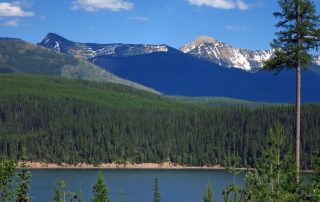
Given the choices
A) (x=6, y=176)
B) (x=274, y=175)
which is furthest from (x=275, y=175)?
(x=6, y=176)

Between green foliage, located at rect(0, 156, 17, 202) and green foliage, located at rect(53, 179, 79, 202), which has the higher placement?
green foliage, located at rect(0, 156, 17, 202)

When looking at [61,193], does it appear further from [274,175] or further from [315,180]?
[315,180]

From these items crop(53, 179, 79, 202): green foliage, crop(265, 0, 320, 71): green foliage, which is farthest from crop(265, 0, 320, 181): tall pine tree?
crop(53, 179, 79, 202): green foliage

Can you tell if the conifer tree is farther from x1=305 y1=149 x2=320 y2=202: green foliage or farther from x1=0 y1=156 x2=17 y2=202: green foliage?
x1=0 y1=156 x2=17 y2=202: green foliage

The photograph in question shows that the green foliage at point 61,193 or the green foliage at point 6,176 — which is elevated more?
the green foliage at point 6,176

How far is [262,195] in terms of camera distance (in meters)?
36.6

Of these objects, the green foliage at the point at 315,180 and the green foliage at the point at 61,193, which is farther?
the green foliage at the point at 61,193

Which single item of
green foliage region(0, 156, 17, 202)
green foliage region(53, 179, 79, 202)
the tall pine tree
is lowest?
green foliage region(53, 179, 79, 202)

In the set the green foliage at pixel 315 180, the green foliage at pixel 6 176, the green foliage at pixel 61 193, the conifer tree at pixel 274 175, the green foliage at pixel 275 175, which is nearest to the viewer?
the green foliage at pixel 315 180

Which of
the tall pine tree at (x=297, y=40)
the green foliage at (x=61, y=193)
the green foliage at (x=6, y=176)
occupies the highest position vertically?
the tall pine tree at (x=297, y=40)

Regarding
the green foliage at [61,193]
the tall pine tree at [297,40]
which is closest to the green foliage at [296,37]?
the tall pine tree at [297,40]

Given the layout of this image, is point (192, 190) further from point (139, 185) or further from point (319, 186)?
point (319, 186)

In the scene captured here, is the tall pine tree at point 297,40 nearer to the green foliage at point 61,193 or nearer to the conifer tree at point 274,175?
the conifer tree at point 274,175

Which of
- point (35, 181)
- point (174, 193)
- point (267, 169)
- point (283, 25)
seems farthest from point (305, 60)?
point (35, 181)
